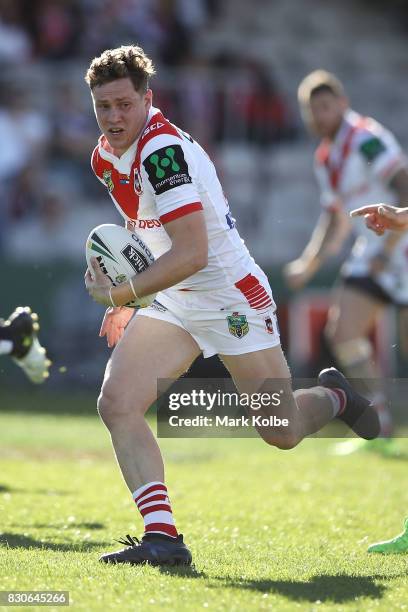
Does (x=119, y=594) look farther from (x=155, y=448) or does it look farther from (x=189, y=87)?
(x=189, y=87)

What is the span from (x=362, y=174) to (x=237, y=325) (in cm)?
478

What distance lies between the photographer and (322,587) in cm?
468

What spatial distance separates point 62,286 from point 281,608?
10.5 m

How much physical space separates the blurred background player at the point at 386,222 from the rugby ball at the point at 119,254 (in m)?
1.06

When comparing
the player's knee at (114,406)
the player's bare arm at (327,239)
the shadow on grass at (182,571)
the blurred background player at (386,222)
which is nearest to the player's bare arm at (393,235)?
the player's bare arm at (327,239)

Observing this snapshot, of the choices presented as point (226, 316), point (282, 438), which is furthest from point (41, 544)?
point (226, 316)

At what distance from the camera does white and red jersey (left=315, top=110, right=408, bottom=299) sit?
9.60m

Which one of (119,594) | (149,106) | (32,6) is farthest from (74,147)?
(119,594)

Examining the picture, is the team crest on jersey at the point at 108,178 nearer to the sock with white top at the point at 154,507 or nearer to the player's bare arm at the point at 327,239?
the sock with white top at the point at 154,507

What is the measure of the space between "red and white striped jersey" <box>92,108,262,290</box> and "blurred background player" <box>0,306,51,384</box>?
1.80m

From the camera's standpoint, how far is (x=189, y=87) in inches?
640

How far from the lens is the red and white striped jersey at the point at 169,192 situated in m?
A: 4.97

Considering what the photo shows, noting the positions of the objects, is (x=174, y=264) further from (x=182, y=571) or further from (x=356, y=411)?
(x=356, y=411)

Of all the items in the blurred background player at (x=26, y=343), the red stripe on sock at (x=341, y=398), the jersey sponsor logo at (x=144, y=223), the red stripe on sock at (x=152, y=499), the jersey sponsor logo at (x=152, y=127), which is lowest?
the red stripe on sock at (x=341, y=398)
